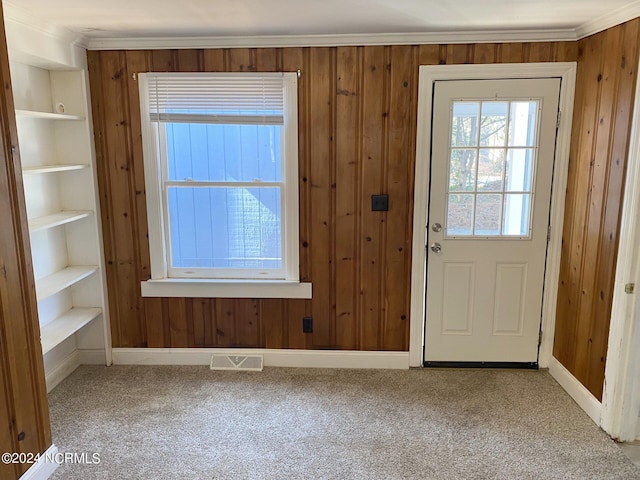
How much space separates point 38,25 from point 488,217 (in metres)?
2.88

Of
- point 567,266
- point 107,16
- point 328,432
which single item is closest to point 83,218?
point 107,16

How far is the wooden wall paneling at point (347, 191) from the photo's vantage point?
2.98 metres

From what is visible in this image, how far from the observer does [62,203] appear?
10.3 ft

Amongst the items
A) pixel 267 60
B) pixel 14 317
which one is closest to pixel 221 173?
pixel 267 60

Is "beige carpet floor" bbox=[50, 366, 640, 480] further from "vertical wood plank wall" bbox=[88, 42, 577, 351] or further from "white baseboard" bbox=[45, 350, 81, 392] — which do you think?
"vertical wood plank wall" bbox=[88, 42, 577, 351]

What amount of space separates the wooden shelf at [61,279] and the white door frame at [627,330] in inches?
123

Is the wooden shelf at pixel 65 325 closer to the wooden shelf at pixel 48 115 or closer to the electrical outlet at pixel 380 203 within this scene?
the wooden shelf at pixel 48 115

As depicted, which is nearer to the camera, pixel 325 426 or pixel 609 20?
pixel 609 20

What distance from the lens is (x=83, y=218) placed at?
3.13 metres

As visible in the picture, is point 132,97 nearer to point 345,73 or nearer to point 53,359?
point 345,73

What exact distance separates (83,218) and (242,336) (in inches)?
53.5

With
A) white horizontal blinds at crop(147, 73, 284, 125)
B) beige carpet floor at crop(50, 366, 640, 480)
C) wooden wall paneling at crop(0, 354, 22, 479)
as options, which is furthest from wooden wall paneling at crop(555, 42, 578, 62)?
wooden wall paneling at crop(0, 354, 22, 479)

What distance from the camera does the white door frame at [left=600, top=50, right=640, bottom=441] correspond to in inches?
90.4

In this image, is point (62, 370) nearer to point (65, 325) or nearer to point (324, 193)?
point (65, 325)
